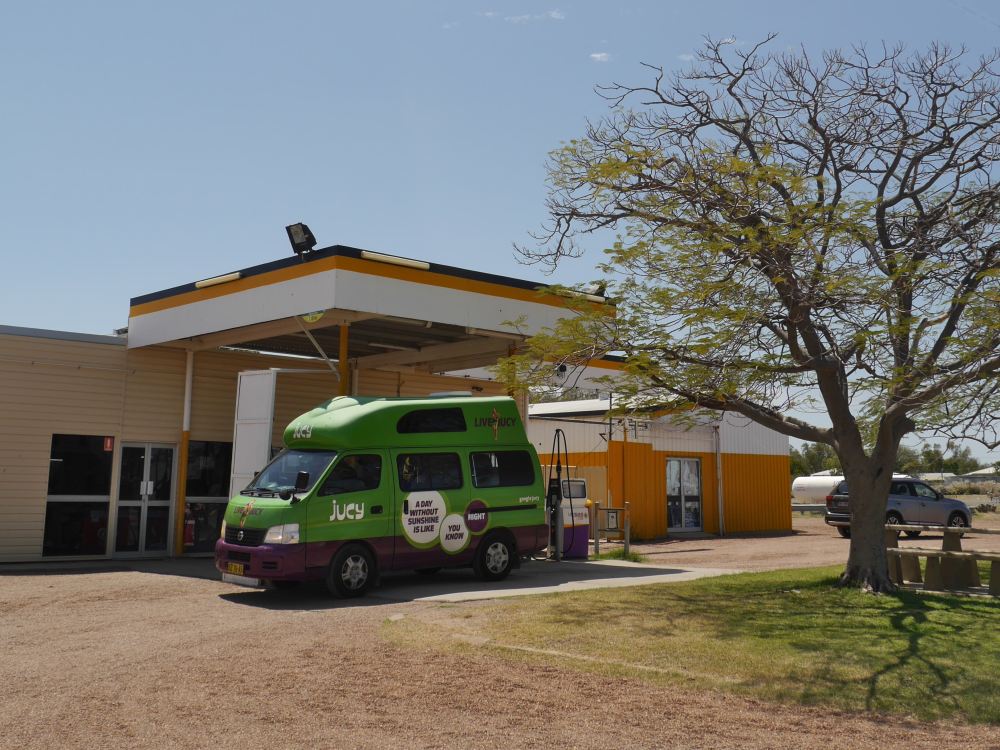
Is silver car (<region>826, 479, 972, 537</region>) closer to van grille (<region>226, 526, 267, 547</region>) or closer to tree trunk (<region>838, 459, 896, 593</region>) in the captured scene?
tree trunk (<region>838, 459, 896, 593</region>)

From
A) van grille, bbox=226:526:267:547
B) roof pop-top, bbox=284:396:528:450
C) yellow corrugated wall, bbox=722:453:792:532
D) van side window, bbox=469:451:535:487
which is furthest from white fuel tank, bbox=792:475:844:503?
van grille, bbox=226:526:267:547

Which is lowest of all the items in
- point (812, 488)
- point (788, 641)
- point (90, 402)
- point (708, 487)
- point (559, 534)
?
point (788, 641)

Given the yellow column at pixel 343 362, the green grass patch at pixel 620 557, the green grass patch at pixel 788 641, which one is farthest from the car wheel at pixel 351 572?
the green grass patch at pixel 620 557

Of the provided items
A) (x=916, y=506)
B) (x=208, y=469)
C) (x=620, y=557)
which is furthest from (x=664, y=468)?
(x=208, y=469)

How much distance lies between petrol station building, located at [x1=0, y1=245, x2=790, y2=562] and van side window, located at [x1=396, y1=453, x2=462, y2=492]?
2508 mm

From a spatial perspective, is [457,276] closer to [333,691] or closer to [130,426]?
[130,426]

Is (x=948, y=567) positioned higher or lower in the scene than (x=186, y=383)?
lower

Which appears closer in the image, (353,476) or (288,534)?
(288,534)

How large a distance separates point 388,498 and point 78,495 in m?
7.60

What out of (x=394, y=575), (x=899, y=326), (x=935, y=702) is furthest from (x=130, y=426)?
(x=935, y=702)

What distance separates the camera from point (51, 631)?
9.57 meters

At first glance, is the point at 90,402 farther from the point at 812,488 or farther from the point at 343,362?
the point at 812,488

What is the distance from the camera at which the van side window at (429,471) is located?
42.4 ft

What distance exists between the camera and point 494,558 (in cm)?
1386
